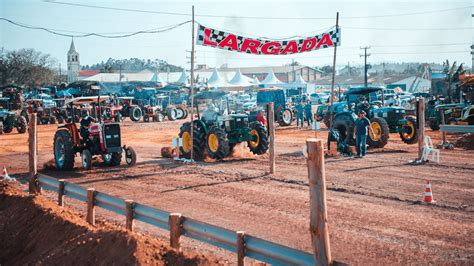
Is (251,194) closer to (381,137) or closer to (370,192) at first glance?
(370,192)

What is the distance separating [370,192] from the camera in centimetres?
1136

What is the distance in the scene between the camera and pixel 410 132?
2020 cm

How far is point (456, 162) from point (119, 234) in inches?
434

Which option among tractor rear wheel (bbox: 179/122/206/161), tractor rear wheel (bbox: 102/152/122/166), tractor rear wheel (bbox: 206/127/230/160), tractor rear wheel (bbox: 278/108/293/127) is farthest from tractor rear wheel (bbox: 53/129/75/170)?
tractor rear wheel (bbox: 278/108/293/127)

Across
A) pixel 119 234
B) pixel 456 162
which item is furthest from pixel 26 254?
pixel 456 162

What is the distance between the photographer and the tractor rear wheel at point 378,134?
18.9 metres

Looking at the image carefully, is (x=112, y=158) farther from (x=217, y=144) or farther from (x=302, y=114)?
(x=302, y=114)

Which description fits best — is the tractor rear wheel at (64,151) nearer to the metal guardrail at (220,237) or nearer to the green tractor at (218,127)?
the green tractor at (218,127)

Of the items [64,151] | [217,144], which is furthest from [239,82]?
[64,151]

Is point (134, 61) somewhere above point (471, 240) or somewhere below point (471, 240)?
above

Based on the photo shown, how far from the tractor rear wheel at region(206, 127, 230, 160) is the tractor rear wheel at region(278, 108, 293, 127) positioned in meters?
14.6

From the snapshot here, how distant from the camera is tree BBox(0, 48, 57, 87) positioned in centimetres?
6181

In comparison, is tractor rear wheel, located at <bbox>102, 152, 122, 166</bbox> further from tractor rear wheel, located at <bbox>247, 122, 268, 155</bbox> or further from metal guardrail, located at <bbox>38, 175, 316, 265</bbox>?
metal guardrail, located at <bbox>38, 175, 316, 265</bbox>

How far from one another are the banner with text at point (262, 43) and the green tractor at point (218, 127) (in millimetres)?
1611
